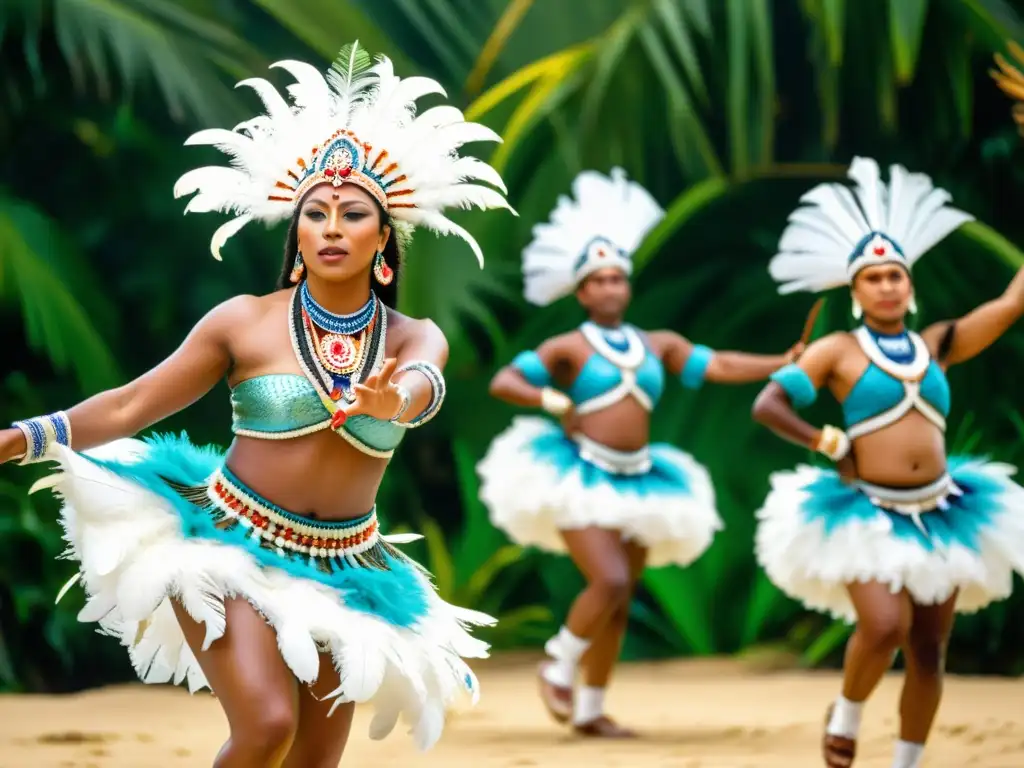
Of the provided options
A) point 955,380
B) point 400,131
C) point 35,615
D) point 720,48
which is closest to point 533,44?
point 720,48

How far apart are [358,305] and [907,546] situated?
180 cm

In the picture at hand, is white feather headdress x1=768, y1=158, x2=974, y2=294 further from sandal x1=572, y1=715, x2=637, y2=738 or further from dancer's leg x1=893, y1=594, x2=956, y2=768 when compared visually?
sandal x1=572, y1=715, x2=637, y2=738

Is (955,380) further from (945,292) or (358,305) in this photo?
(358,305)

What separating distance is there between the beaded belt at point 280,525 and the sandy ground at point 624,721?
6.58ft

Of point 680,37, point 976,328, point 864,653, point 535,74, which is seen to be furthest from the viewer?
point 535,74

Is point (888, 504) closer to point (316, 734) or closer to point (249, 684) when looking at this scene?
point (316, 734)

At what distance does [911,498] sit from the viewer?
414 centimetres

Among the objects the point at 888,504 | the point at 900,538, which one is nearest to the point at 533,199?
the point at 888,504

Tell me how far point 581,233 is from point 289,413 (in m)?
3.05

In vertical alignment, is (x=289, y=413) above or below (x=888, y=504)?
above

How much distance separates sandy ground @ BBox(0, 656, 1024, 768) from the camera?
190 inches

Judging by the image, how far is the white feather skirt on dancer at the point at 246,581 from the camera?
262 centimetres

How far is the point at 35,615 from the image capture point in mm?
6988

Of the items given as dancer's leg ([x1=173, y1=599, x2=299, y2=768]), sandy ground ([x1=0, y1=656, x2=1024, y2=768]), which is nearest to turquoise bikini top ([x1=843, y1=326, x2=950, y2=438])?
sandy ground ([x1=0, y1=656, x2=1024, y2=768])
